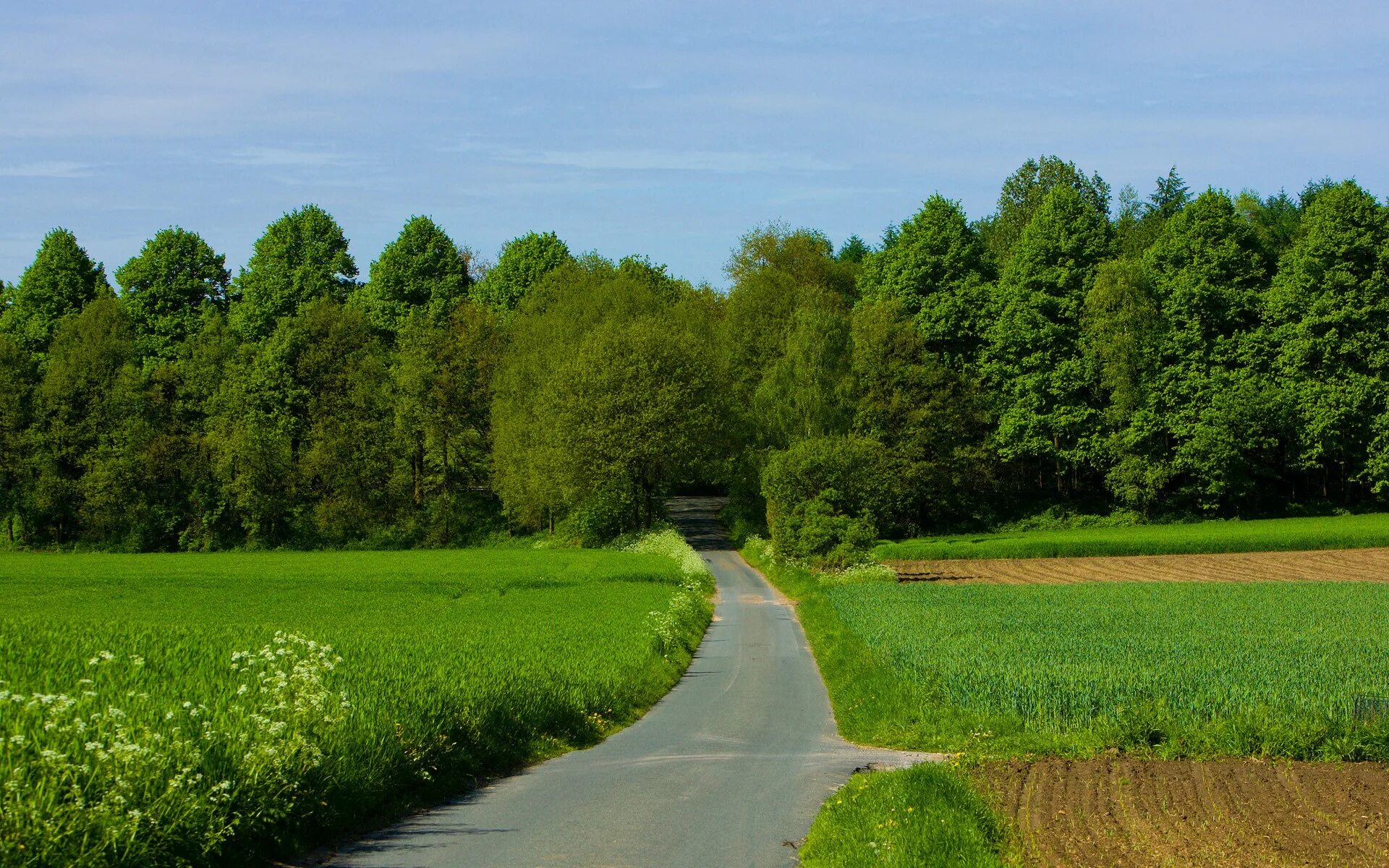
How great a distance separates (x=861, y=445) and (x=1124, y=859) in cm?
4325

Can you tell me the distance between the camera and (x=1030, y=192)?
96875 millimetres

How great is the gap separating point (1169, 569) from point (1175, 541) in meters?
6.51

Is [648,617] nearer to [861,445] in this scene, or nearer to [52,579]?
[861,445]

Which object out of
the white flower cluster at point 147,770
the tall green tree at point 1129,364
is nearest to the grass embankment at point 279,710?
the white flower cluster at point 147,770

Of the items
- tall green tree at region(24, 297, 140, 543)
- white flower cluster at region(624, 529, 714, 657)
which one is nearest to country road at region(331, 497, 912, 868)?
white flower cluster at region(624, 529, 714, 657)

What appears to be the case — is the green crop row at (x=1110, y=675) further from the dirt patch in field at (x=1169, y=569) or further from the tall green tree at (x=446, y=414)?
the tall green tree at (x=446, y=414)

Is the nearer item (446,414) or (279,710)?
(279,710)

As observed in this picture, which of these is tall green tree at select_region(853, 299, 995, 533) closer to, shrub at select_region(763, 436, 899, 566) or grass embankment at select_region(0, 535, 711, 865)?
shrub at select_region(763, 436, 899, 566)

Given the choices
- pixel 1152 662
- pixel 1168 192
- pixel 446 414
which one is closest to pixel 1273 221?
pixel 1168 192

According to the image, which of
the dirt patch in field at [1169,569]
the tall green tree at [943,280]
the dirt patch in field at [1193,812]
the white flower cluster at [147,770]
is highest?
the tall green tree at [943,280]

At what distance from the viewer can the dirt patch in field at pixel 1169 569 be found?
166 ft

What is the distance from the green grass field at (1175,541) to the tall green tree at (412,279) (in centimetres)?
4174

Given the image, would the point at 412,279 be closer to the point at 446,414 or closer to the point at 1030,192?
the point at 446,414

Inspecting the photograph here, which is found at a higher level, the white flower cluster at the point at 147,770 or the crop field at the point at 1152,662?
the white flower cluster at the point at 147,770
